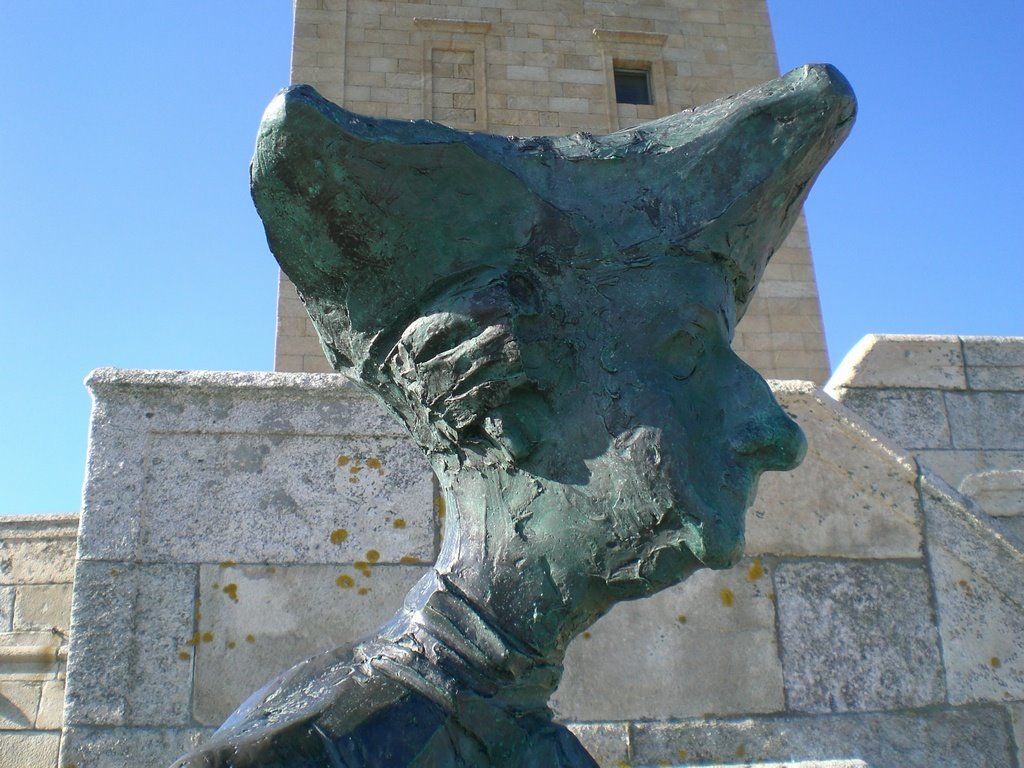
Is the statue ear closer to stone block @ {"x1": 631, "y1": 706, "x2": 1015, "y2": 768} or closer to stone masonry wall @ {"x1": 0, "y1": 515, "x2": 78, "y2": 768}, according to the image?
stone block @ {"x1": 631, "y1": 706, "x2": 1015, "y2": 768}

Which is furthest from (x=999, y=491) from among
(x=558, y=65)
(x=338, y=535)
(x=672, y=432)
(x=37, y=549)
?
(x=558, y=65)

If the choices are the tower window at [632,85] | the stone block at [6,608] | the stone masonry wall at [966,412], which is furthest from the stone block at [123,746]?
the tower window at [632,85]

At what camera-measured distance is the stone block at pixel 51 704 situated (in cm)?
689

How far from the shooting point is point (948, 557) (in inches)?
134

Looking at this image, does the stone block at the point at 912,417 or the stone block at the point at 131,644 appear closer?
the stone block at the point at 131,644

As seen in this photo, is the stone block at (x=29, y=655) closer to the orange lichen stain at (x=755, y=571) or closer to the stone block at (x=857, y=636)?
the orange lichen stain at (x=755, y=571)

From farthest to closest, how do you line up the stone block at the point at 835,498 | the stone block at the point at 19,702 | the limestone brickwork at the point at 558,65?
the limestone brickwork at the point at 558,65, the stone block at the point at 19,702, the stone block at the point at 835,498

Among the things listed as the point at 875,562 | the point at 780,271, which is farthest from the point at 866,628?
the point at 780,271

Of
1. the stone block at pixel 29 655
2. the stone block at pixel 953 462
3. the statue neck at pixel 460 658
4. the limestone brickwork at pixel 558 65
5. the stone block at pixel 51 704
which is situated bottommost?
the statue neck at pixel 460 658

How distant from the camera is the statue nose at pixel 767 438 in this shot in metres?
1.28

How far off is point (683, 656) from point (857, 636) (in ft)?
2.09

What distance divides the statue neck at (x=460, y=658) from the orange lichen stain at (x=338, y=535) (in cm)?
191

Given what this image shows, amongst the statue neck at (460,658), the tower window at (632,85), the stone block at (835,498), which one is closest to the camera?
the statue neck at (460,658)

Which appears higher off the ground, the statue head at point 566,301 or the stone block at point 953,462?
the stone block at point 953,462
